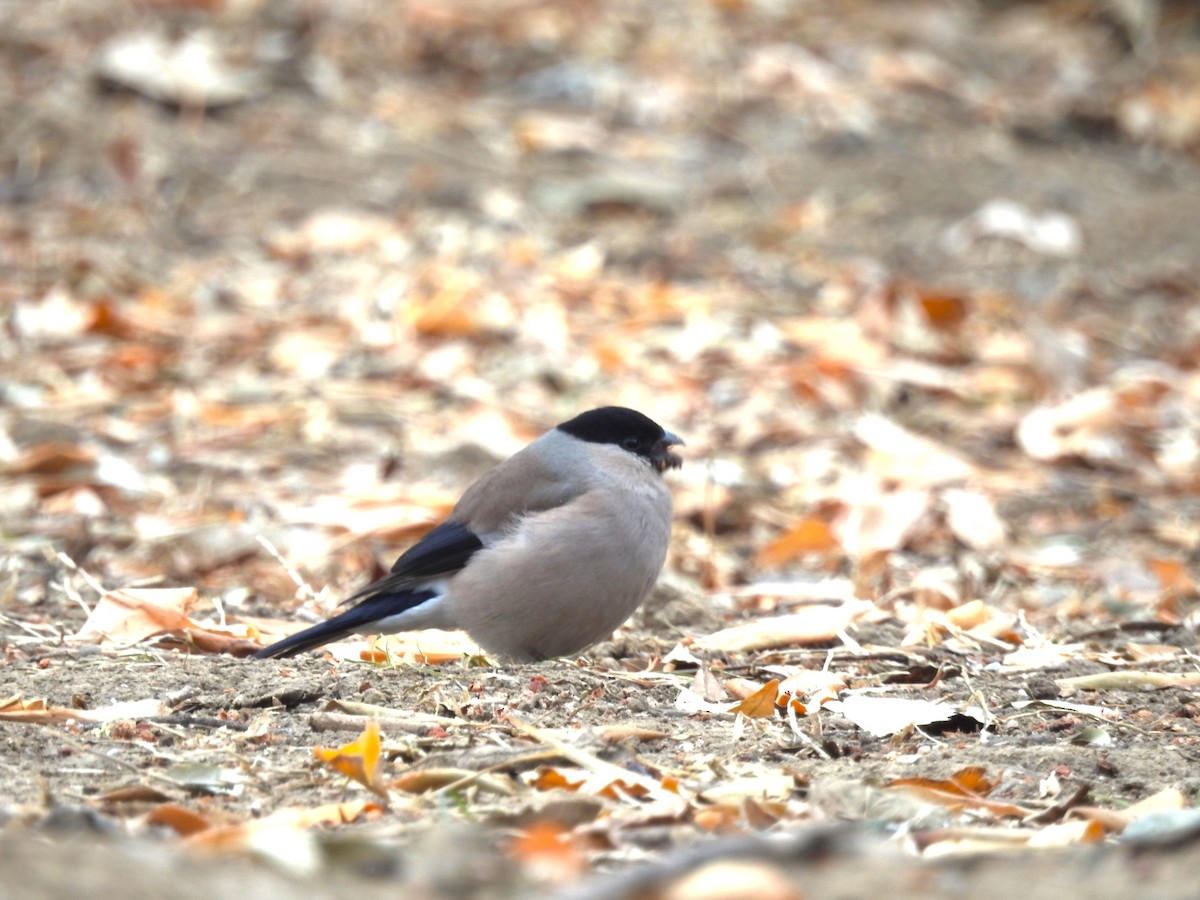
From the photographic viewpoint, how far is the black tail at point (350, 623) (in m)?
4.37

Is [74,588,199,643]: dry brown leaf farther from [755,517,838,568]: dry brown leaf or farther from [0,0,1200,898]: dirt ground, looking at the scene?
[755,517,838,568]: dry brown leaf

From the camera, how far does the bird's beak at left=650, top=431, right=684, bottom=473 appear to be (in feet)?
16.4

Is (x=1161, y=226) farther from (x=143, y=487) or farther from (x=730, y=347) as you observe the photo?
(x=143, y=487)

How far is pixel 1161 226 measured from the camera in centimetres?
1025

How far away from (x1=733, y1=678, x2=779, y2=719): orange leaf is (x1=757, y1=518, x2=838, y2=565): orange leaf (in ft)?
7.07

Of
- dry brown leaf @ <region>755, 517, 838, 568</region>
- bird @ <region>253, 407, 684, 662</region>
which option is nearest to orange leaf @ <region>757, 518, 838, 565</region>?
dry brown leaf @ <region>755, 517, 838, 568</region>

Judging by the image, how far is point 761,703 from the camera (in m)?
3.83

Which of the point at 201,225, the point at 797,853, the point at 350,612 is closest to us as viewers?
the point at 797,853

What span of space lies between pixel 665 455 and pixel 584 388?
8.41 ft

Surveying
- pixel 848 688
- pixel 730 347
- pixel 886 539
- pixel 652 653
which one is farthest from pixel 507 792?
pixel 730 347

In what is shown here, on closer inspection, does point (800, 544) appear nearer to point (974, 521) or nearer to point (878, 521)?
point (878, 521)

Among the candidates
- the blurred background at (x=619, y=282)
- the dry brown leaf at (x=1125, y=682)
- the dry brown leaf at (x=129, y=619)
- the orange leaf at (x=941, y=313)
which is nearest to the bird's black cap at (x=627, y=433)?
the blurred background at (x=619, y=282)

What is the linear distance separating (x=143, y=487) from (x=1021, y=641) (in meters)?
3.16

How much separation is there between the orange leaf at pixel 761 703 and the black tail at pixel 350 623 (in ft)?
3.66
